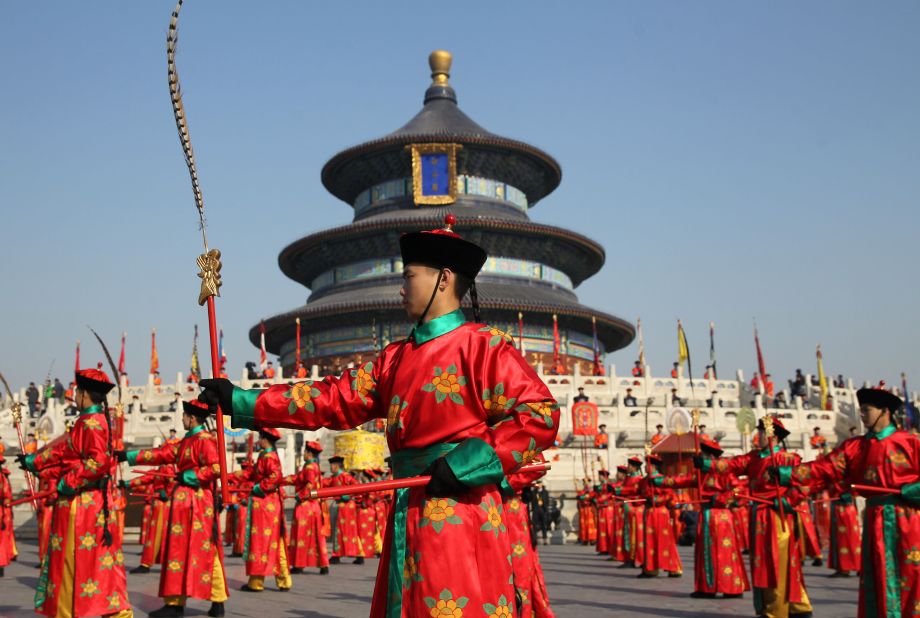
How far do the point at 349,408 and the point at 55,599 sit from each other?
474 cm

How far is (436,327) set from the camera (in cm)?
448

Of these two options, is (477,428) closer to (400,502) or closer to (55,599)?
(400,502)

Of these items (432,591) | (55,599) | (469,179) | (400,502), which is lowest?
(55,599)

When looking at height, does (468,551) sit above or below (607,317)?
below

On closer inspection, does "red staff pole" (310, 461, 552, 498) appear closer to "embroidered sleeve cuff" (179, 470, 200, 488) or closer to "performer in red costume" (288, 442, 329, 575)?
"embroidered sleeve cuff" (179, 470, 200, 488)

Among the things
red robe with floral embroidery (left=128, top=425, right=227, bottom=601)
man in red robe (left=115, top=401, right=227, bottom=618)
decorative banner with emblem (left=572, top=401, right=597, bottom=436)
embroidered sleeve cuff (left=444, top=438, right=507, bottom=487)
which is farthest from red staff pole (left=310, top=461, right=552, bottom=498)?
decorative banner with emblem (left=572, top=401, right=597, bottom=436)

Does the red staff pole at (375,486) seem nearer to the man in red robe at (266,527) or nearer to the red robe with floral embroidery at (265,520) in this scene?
the man in red robe at (266,527)

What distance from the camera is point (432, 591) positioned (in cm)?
402

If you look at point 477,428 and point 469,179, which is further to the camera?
point 469,179

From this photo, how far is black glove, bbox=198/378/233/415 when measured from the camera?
447 cm

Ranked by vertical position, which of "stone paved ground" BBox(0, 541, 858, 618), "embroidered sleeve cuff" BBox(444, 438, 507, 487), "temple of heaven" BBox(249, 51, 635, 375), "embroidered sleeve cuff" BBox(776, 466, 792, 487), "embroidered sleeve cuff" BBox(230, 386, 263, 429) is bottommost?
Result: "stone paved ground" BBox(0, 541, 858, 618)

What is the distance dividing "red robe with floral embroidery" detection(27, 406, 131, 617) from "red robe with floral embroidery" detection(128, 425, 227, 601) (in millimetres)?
1006

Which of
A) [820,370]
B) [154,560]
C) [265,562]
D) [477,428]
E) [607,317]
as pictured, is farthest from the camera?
[607,317]

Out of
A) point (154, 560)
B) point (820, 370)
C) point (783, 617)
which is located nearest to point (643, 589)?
point (783, 617)
